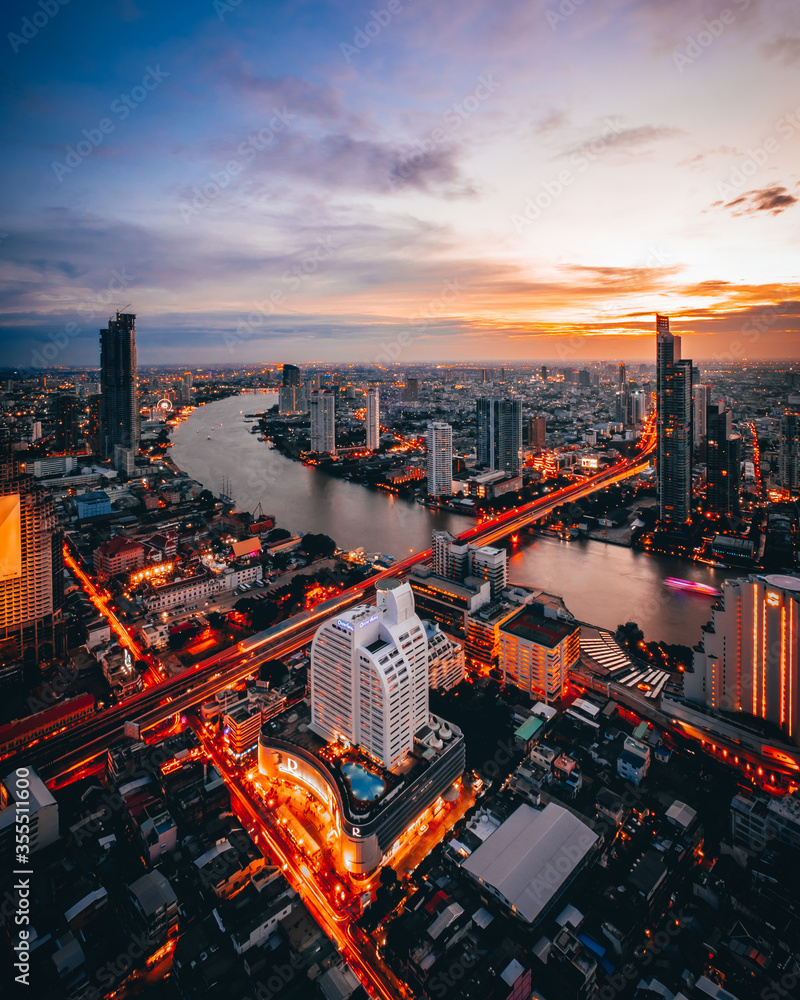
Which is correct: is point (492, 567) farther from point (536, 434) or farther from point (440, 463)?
point (536, 434)

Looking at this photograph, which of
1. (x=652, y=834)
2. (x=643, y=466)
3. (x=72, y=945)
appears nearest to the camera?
(x=72, y=945)

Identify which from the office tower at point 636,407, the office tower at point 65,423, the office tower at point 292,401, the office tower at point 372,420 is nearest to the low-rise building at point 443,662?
the office tower at point 372,420

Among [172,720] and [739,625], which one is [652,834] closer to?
[739,625]

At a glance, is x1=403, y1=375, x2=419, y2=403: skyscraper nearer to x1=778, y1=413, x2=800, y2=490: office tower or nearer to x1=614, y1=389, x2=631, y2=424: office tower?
x1=614, y1=389, x2=631, y2=424: office tower

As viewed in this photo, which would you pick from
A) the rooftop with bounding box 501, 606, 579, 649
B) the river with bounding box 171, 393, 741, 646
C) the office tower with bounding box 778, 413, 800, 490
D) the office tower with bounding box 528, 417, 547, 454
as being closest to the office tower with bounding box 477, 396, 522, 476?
the river with bounding box 171, 393, 741, 646

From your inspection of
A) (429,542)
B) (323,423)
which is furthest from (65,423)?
(429,542)

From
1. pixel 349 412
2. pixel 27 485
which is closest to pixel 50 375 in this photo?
pixel 349 412
